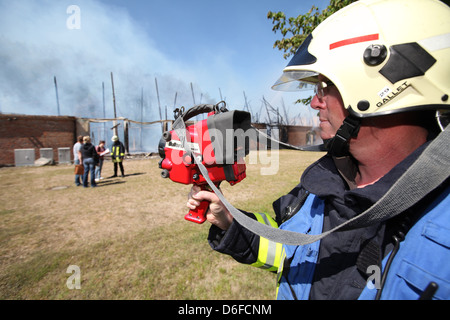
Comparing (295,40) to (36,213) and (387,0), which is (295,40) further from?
(36,213)

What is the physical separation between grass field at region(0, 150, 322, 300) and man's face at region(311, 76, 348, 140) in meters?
1.02

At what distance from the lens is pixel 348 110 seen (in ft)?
4.07

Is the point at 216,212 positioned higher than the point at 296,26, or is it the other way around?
the point at 296,26

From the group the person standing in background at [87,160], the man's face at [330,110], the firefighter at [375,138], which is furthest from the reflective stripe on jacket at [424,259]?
the person standing in background at [87,160]

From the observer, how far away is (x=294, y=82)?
6.47ft

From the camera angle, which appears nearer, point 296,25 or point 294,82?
point 294,82

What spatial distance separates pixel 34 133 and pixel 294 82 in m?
23.2

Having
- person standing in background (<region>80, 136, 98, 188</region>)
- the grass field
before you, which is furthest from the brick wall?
the grass field

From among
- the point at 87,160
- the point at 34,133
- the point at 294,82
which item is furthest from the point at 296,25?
the point at 34,133

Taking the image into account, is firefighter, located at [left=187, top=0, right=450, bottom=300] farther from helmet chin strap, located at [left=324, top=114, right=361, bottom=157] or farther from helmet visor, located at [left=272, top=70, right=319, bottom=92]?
helmet visor, located at [left=272, top=70, right=319, bottom=92]

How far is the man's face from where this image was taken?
4.35ft

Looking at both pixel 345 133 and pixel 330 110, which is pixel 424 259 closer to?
pixel 345 133

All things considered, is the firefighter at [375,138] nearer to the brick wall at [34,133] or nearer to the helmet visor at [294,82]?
the helmet visor at [294,82]
